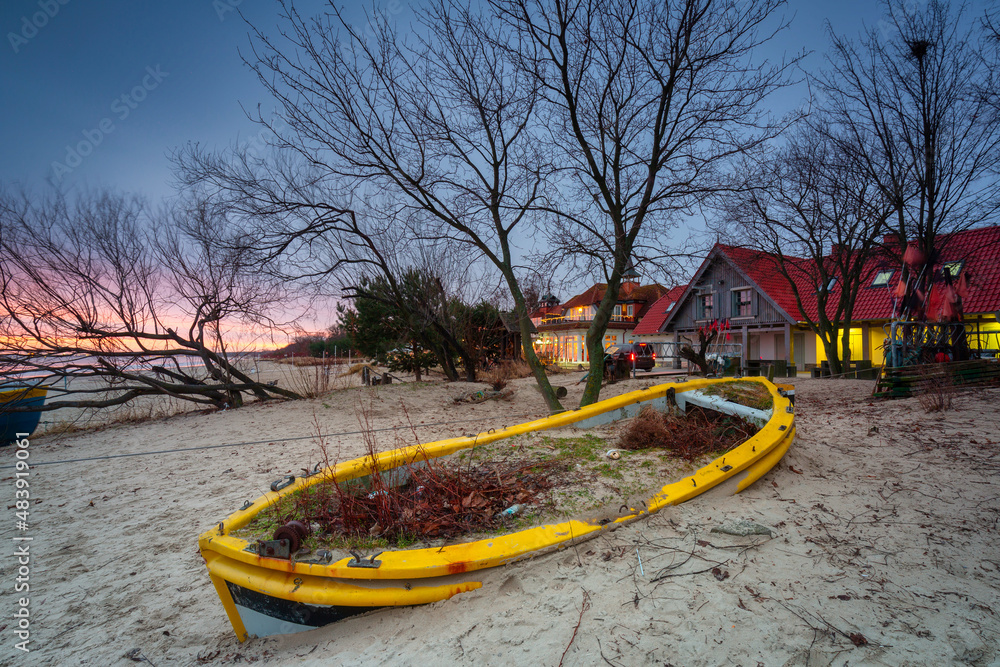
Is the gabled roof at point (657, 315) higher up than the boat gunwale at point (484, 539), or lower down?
higher up

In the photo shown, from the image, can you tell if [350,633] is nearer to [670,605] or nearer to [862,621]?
[670,605]

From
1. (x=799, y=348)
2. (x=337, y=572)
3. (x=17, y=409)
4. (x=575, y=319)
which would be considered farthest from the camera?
(x=575, y=319)

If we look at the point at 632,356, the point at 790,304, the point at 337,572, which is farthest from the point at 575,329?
the point at 337,572

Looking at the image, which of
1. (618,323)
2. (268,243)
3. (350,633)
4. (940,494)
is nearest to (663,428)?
(940,494)

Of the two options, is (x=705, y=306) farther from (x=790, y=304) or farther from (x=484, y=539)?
(x=484, y=539)

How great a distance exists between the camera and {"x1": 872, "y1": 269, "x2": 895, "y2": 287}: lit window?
18062mm

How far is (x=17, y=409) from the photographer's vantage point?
8.43 metres

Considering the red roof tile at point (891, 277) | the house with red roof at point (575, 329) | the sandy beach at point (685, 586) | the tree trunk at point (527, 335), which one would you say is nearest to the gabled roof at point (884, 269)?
the red roof tile at point (891, 277)

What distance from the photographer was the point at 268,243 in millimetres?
8133

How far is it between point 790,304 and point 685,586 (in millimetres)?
21100

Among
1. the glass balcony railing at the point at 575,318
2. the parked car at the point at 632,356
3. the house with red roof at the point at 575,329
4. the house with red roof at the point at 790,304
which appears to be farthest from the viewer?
the glass balcony railing at the point at 575,318

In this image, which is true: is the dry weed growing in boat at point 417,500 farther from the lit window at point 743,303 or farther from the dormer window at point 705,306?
the dormer window at point 705,306

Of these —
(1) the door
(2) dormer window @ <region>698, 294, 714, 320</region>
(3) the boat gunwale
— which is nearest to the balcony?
(2) dormer window @ <region>698, 294, 714, 320</region>

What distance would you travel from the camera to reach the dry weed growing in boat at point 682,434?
366 cm
